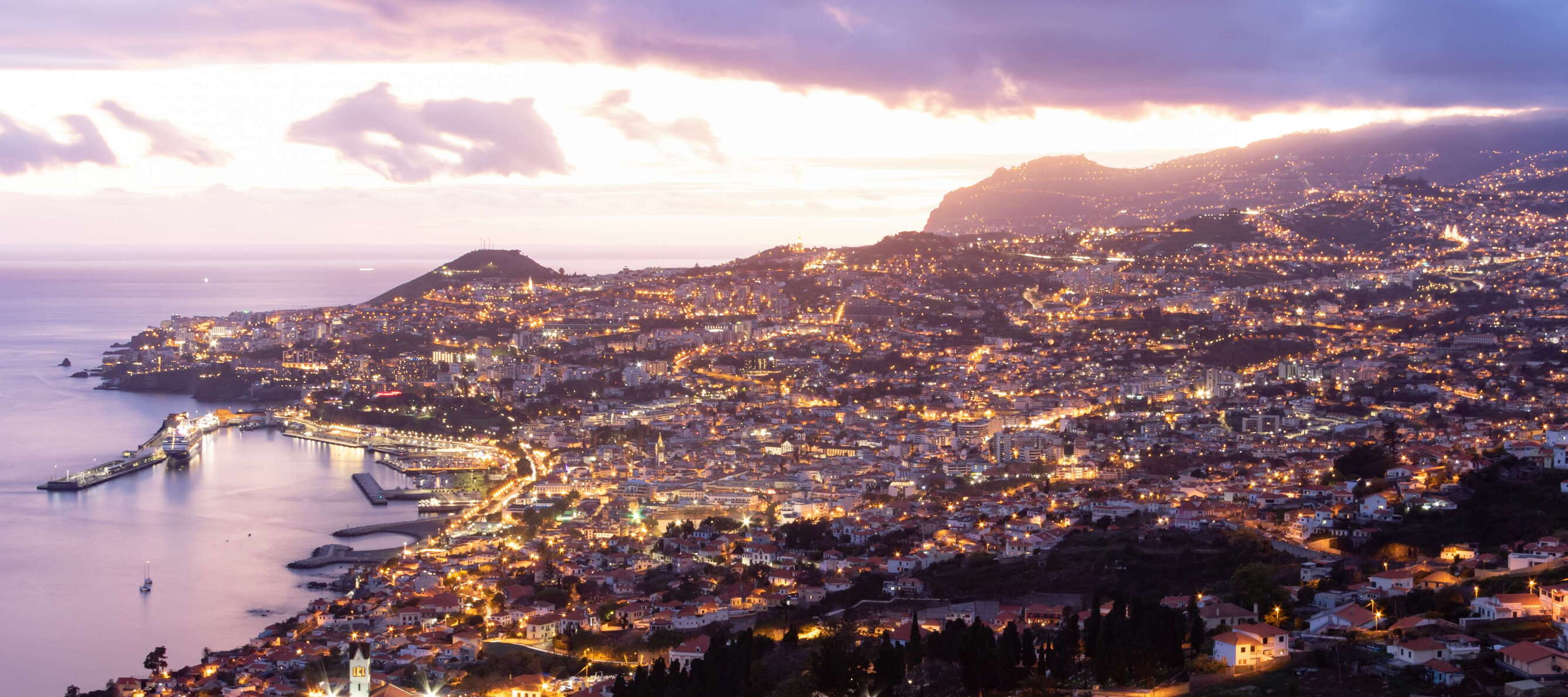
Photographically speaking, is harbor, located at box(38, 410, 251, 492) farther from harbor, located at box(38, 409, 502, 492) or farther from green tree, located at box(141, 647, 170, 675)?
green tree, located at box(141, 647, 170, 675)

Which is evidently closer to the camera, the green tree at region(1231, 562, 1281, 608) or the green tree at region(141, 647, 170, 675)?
the green tree at region(1231, 562, 1281, 608)

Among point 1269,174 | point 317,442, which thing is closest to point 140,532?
point 317,442

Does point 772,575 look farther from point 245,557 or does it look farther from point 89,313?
point 89,313

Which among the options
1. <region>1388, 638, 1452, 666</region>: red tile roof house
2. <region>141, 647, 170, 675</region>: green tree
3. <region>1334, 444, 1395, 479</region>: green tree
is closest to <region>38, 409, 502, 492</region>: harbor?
<region>141, 647, 170, 675</region>: green tree

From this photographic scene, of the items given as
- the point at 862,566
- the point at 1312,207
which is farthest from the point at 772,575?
the point at 1312,207

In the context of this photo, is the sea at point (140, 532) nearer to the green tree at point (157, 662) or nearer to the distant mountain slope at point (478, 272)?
the green tree at point (157, 662)

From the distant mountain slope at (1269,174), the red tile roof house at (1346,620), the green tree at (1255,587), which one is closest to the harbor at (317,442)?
the green tree at (1255,587)
